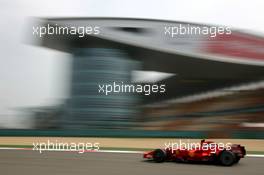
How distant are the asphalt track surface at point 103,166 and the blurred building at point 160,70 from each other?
188 cm

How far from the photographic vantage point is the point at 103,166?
8125 millimetres

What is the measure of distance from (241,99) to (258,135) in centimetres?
641

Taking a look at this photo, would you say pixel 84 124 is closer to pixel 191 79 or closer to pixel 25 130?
pixel 25 130

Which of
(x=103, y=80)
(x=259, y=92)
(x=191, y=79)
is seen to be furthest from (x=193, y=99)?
(x=103, y=80)

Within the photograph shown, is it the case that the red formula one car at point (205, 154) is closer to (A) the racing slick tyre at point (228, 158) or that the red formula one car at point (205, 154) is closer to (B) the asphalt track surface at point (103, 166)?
(A) the racing slick tyre at point (228, 158)

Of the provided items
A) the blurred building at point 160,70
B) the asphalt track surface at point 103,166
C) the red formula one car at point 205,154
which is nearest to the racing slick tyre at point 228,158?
the red formula one car at point 205,154

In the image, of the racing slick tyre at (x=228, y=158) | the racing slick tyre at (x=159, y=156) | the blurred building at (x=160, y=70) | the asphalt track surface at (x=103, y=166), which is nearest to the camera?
the asphalt track surface at (x=103, y=166)

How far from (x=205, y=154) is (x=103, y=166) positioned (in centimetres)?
208

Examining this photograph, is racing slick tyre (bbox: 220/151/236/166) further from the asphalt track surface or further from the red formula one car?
the asphalt track surface

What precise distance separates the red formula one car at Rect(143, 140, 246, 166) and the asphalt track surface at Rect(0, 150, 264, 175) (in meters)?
0.14

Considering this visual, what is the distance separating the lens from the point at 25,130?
13000 millimetres

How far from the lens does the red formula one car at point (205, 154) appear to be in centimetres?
826

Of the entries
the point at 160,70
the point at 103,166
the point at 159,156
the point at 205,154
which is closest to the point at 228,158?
the point at 205,154

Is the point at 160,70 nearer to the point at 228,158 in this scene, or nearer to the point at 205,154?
the point at 205,154
